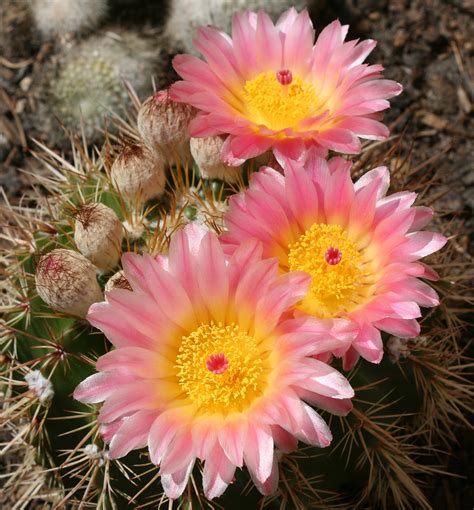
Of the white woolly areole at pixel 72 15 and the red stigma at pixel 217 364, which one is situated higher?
the red stigma at pixel 217 364

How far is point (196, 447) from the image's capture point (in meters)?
1.30

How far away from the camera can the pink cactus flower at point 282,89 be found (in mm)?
1591

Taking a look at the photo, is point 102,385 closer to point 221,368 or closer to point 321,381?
point 221,368

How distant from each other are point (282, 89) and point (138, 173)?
0.39 metres

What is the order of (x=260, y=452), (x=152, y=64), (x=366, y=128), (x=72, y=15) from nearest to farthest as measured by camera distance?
(x=260, y=452) < (x=366, y=128) < (x=152, y=64) < (x=72, y=15)

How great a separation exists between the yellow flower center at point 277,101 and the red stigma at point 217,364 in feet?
1.93

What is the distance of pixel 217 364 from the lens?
1.42 metres

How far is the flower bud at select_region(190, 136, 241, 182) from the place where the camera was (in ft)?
5.48

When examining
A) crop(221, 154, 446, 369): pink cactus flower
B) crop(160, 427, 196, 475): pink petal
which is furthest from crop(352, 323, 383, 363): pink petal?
crop(160, 427, 196, 475): pink petal

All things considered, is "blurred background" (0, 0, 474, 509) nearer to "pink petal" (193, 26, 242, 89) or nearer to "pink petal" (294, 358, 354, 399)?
"pink petal" (193, 26, 242, 89)

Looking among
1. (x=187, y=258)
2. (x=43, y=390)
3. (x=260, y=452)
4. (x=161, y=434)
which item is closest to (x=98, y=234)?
(x=187, y=258)

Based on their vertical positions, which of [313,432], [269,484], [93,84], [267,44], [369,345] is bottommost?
[93,84]

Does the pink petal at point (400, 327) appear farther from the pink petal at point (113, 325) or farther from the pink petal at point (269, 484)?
the pink petal at point (113, 325)

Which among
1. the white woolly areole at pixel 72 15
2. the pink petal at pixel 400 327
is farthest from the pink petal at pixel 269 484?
the white woolly areole at pixel 72 15
